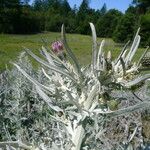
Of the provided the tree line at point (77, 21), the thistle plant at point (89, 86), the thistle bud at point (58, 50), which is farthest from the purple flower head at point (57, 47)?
the tree line at point (77, 21)

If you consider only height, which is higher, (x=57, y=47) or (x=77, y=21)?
(x=57, y=47)

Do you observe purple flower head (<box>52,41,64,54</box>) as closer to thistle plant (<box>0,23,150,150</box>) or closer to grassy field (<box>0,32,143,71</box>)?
grassy field (<box>0,32,143,71</box>)

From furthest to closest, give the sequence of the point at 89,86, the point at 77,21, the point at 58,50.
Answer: the point at 77,21, the point at 58,50, the point at 89,86

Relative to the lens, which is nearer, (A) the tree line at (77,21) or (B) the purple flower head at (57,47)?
(B) the purple flower head at (57,47)

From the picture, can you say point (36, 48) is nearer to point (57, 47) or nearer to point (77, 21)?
point (57, 47)

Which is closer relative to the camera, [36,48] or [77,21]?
[36,48]

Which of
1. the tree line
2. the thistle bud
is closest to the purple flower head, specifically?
the thistle bud

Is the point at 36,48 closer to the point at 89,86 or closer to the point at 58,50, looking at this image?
the point at 58,50

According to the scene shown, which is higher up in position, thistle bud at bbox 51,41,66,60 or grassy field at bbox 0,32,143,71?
thistle bud at bbox 51,41,66,60

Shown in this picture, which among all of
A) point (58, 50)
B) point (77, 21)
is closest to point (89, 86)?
point (58, 50)

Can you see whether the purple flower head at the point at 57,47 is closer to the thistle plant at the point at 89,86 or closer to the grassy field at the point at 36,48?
the grassy field at the point at 36,48

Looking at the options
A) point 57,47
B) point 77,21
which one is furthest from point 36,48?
point 77,21

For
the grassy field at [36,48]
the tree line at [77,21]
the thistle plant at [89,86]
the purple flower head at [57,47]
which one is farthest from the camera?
the tree line at [77,21]

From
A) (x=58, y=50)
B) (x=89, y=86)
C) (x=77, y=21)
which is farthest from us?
(x=77, y=21)
